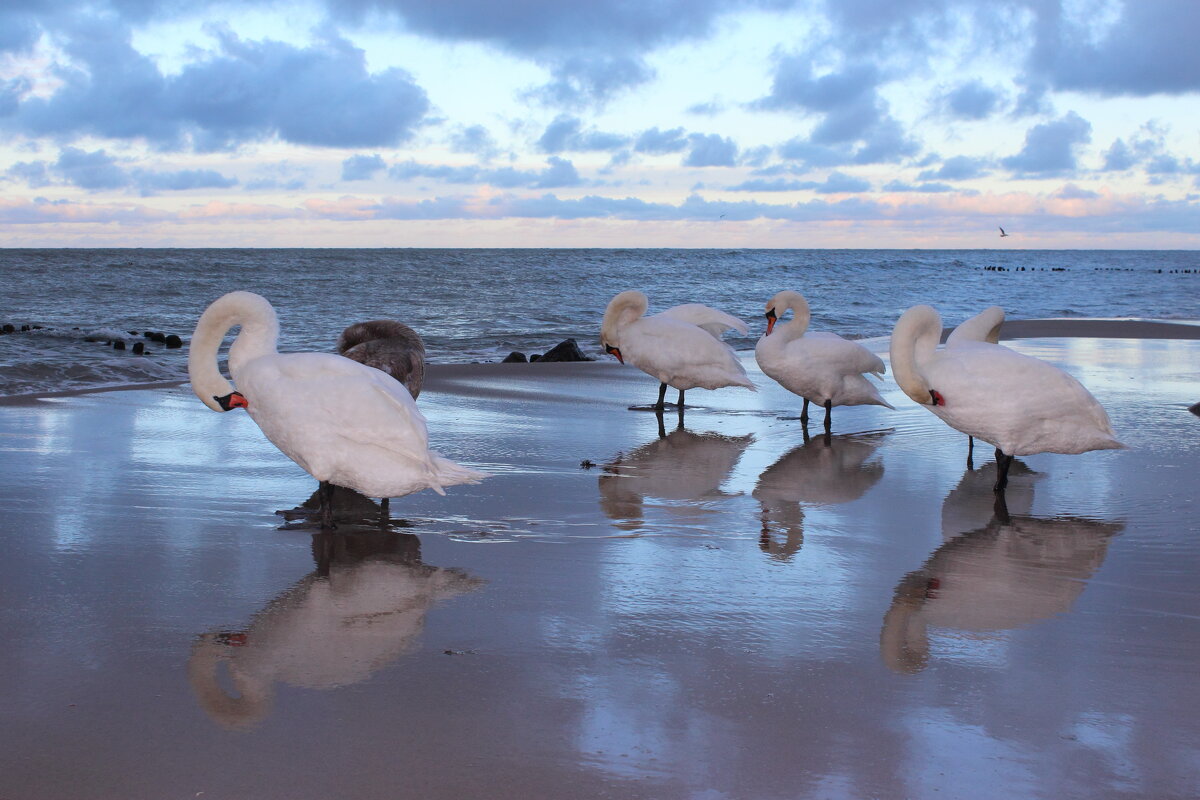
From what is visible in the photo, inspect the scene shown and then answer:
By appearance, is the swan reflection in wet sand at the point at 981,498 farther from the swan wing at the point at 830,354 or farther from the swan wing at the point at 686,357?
the swan wing at the point at 686,357

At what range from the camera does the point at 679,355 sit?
9.84 meters

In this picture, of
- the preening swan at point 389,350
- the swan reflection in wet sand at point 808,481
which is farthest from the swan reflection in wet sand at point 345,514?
the preening swan at point 389,350

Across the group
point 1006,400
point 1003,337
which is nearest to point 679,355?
point 1006,400

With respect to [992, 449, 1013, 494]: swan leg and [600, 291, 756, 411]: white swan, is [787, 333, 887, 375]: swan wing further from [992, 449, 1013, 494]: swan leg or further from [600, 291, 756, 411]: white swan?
[992, 449, 1013, 494]: swan leg

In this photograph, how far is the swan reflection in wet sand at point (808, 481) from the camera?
549cm

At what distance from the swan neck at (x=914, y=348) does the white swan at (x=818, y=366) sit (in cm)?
177

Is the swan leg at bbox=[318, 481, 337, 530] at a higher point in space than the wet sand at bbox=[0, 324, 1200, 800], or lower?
higher

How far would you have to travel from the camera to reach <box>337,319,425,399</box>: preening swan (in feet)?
28.0

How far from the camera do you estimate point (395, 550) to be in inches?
203

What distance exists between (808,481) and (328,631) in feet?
12.0

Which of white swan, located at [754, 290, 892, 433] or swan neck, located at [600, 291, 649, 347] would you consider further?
swan neck, located at [600, 291, 649, 347]

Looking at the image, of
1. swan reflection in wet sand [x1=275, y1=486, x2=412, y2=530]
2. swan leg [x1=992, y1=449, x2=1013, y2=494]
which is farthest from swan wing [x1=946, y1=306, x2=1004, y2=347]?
swan reflection in wet sand [x1=275, y1=486, x2=412, y2=530]

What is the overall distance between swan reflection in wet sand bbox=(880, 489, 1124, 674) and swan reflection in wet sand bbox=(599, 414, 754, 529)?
1.52 metres

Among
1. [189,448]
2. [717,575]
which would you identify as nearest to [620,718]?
[717,575]
